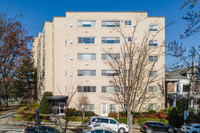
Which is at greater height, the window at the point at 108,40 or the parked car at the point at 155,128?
the window at the point at 108,40

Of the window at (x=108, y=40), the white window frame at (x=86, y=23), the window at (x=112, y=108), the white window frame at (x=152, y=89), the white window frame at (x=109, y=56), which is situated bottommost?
the window at (x=112, y=108)

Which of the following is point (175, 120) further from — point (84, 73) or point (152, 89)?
point (84, 73)

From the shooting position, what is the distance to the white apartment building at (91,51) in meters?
30.4

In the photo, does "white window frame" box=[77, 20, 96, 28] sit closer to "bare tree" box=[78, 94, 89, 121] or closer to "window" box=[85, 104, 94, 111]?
"bare tree" box=[78, 94, 89, 121]

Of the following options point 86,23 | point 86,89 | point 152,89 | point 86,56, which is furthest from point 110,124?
point 86,23

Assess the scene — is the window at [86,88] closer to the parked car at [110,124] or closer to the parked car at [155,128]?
Answer: the parked car at [110,124]

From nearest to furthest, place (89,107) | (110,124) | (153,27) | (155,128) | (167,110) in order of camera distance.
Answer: (110,124) → (155,128) → (167,110) → (89,107) → (153,27)

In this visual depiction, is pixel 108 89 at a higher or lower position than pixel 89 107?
higher

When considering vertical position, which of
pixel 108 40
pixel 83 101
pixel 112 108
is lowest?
pixel 112 108

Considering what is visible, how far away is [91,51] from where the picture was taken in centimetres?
3094

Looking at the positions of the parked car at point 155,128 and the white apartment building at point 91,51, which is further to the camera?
the white apartment building at point 91,51

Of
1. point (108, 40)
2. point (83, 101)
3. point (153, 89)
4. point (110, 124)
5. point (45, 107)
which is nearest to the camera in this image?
point (110, 124)

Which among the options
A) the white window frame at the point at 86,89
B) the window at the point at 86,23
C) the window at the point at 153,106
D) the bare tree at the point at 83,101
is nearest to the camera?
the bare tree at the point at 83,101

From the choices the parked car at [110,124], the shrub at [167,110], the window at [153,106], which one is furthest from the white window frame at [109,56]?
the parked car at [110,124]
